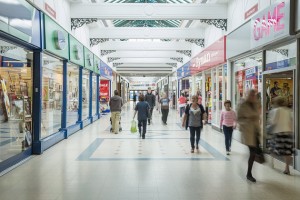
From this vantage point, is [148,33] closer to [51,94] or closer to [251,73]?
[251,73]

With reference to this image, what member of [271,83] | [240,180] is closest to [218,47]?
[271,83]

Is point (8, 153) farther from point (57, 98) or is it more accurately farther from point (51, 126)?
point (57, 98)

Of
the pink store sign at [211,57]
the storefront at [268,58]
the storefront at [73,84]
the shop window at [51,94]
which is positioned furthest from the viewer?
the pink store sign at [211,57]

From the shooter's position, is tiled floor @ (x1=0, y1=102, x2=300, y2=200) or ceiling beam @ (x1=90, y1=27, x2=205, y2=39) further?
ceiling beam @ (x1=90, y1=27, x2=205, y2=39)

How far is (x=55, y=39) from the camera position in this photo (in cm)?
840

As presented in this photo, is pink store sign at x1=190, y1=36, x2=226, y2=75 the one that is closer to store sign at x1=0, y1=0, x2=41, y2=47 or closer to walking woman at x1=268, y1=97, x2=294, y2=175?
walking woman at x1=268, y1=97, x2=294, y2=175

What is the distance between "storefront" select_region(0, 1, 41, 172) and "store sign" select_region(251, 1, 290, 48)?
469 cm

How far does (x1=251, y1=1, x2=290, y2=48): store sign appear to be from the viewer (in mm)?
5832

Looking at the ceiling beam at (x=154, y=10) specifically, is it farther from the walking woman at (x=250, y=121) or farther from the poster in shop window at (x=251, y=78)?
the walking woman at (x=250, y=121)

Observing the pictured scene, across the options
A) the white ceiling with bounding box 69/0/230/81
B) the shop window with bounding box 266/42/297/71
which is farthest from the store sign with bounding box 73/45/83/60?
→ the shop window with bounding box 266/42/297/71

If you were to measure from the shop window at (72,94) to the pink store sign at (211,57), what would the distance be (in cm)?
508

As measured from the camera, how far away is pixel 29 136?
23.2ft

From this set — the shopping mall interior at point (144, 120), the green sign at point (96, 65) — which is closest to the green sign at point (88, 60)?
the shopping mall interior at point (144, 120)

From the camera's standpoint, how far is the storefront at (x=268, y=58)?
19.0 ft
